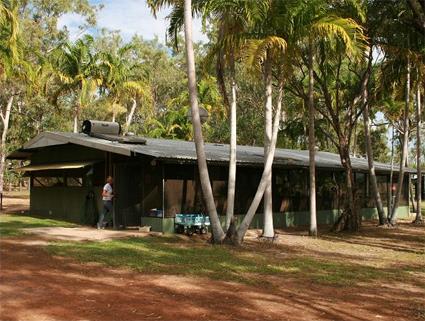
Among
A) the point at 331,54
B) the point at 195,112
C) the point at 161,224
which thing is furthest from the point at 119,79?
the point at 195,112

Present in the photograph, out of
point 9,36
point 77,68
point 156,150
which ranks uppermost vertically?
point 77,68

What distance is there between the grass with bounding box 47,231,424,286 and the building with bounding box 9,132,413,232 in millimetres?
3280

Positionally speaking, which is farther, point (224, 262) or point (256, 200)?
point (256, 200)

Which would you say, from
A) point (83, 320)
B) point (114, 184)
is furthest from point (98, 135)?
point (83, 320)

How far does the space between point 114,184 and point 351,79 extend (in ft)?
36.9

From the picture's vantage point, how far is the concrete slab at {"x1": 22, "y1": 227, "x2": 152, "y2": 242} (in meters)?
14.3

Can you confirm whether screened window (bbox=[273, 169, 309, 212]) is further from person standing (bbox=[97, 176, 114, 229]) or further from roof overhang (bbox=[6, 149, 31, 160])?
roof overhang (bbox=[6, 149, 31, 160])

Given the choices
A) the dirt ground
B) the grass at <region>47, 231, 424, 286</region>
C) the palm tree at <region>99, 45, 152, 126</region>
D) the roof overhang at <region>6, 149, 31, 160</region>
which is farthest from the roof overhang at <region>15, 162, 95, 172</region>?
the dirt ground

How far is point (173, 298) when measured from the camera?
300 inches

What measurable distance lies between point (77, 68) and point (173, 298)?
64.5 feet

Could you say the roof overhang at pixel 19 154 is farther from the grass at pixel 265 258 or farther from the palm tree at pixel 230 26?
the palm tree at pixel 230 26

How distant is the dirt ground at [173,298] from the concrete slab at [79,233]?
415 centimetres

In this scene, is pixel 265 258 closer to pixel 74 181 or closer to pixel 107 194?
pixel 107 194

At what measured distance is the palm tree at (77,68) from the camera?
2508 centimetres
